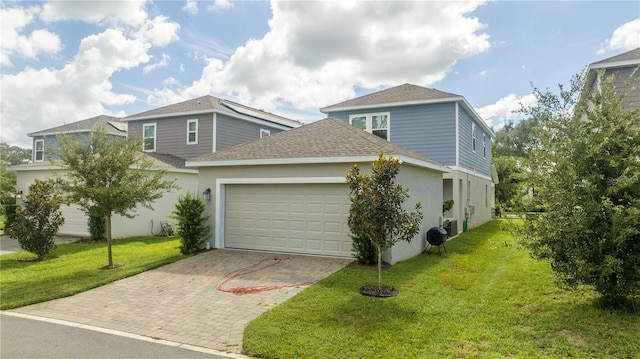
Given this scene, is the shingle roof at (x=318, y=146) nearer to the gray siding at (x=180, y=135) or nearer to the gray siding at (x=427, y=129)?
the gray siding at (x=427, y=129)

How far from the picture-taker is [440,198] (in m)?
13.6

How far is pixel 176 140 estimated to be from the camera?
67.3ft

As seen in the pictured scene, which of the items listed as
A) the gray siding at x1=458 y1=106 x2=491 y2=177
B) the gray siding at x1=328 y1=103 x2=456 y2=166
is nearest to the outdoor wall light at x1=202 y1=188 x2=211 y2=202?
the gray siding at x1=328 y1=103 x2=456 y2=166

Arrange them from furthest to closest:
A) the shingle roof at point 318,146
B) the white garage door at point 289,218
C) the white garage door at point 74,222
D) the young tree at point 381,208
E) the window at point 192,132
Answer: the window at point 192,132 → the white garage door at point 74,222 → the white garage door at point 289,218 → the shingle roof at point 318,146 → the young tree at point 381,208

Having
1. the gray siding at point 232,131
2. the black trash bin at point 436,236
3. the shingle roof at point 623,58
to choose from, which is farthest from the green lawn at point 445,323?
the gray siding at point 232,131

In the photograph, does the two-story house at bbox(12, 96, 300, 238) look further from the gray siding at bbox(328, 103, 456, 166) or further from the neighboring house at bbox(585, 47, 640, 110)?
the neighboring house at bbox(585, 47, 640, 110)

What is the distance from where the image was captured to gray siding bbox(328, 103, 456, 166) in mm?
16094

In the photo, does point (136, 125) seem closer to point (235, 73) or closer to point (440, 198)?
point (235, 73)

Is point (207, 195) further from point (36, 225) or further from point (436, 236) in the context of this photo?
point (436, 236)

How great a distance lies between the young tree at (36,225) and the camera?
11094mm

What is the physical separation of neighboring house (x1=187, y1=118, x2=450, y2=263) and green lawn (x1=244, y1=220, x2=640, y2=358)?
2.61 m

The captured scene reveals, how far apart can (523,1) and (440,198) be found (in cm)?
695

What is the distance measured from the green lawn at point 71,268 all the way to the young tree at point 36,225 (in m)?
0.48

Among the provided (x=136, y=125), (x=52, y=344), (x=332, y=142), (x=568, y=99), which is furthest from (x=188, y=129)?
(x=568, y=99)
